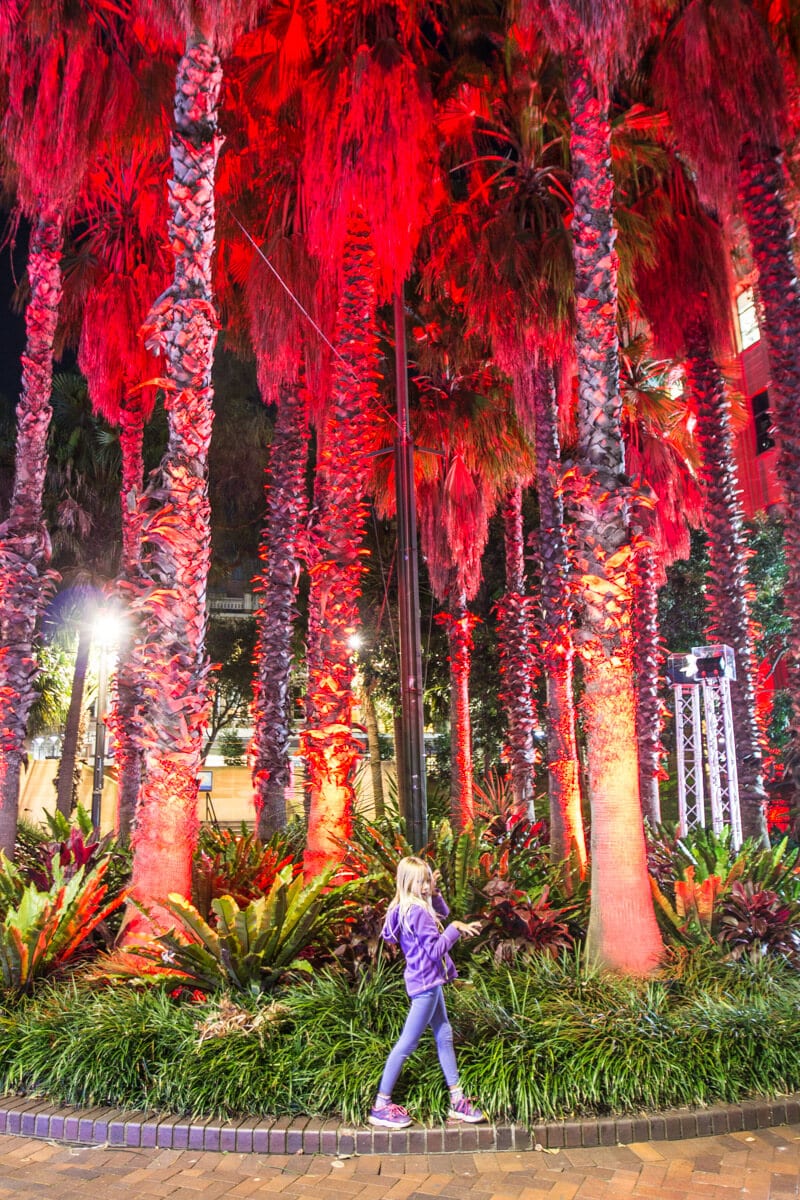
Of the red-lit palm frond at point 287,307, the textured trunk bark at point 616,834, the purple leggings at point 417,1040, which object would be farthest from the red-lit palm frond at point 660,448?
the purple leggings at point 417,1040

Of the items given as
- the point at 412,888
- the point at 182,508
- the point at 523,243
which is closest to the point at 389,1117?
the point at 412,888

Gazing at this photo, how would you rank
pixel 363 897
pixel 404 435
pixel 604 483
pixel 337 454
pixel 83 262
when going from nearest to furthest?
pixel 604 483
pixel 363 897
pixel 337 454
pixel 404 435
pixel 83 262

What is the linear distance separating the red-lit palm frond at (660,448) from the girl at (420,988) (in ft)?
28.3

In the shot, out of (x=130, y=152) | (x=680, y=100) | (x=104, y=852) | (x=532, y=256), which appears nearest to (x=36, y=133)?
(x=130, y=152)

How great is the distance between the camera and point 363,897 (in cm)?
753

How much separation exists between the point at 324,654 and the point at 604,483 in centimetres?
365

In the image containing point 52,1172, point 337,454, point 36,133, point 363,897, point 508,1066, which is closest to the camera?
point 52,1172

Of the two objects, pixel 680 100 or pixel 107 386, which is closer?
pixel 680 100

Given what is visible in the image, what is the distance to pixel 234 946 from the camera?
5941 mm

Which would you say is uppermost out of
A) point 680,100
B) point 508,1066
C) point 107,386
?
point 680,100

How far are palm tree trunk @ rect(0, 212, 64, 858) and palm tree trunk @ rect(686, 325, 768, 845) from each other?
815 cm

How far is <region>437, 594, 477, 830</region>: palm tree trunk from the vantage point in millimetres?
16594

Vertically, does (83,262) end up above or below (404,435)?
above

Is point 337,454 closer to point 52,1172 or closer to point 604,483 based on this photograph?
point 604,483
